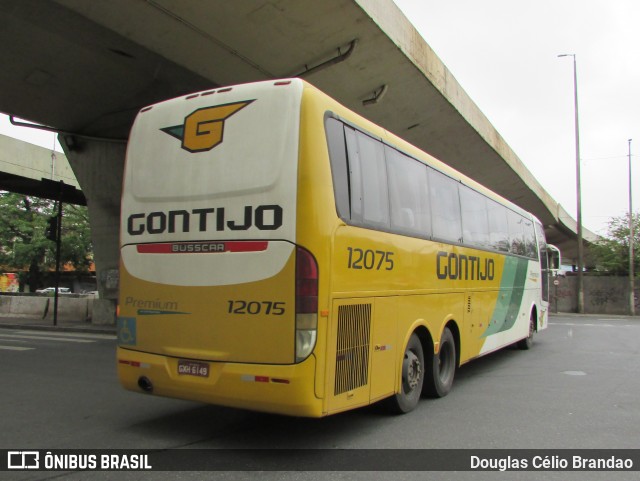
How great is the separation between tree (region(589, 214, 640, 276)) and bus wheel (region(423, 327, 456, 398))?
97.9 ft

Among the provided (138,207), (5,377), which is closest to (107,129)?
(5,377)

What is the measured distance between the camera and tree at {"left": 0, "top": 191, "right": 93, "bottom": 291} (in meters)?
35.3

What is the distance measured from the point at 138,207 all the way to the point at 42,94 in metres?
10.8

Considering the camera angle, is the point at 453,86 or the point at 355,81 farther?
the point at 453,86

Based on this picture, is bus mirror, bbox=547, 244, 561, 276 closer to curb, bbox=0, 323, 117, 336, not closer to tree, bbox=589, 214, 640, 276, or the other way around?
curb, bbox=0, 323, 117, 336

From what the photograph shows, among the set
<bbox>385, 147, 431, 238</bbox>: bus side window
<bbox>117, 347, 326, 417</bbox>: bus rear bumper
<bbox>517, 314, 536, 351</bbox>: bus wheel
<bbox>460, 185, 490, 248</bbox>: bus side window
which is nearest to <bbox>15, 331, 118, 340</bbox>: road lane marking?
<bbox>117, 347, 326, 417</bbox>: bus rear bumper

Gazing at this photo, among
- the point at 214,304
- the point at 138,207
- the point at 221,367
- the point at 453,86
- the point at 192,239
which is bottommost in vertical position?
the point at 221,367

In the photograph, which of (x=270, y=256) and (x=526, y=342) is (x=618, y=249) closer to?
(x=526, y=342)

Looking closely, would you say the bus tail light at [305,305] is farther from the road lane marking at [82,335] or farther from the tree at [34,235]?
the tree at [34,235]

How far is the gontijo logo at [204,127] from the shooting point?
17.3 ft

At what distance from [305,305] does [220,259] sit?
1010 mm

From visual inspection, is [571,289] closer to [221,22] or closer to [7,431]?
[221,22]

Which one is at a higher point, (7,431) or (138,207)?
(138,207)

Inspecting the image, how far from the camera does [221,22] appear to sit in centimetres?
1080
